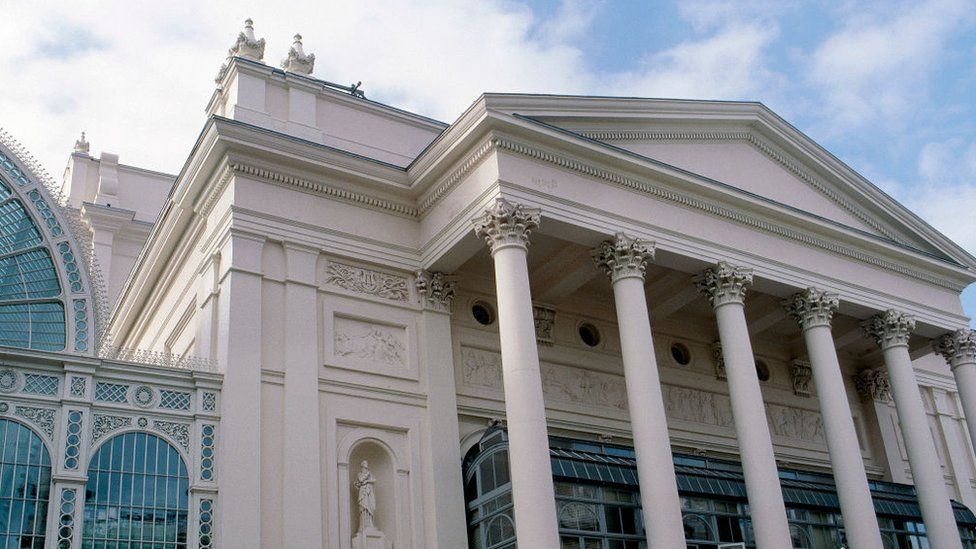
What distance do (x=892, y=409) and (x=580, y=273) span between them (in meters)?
11.9

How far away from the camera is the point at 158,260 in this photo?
23594 mm

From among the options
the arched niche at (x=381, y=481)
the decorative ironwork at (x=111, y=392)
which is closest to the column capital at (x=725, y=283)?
the arched niche at (x=381, y=481)

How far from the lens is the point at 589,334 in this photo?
24.0 metres

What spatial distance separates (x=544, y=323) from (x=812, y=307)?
5723 mm

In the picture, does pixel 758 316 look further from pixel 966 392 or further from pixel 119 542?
pixel 119 542

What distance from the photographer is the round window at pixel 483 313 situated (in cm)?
2202

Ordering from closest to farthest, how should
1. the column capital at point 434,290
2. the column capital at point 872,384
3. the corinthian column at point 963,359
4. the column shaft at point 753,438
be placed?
the column shaft at point 753,438
the column capital at point 434,290
the corinthian column at point 963,359
the column capital at point 872,384

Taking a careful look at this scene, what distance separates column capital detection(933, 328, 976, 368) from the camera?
25766mm

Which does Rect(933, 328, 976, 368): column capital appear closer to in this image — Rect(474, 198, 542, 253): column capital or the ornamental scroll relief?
the ornamental scroll relief

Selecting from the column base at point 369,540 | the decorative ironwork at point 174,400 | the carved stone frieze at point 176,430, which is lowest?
the column base at point 369,540

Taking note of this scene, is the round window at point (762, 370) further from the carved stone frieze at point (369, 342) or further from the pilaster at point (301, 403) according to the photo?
the pilaster at point (301, 403)

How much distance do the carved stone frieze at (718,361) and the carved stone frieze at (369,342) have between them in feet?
29.1

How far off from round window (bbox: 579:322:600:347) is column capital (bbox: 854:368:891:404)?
898cm

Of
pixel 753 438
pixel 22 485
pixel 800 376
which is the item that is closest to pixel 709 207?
pixel 753 438
